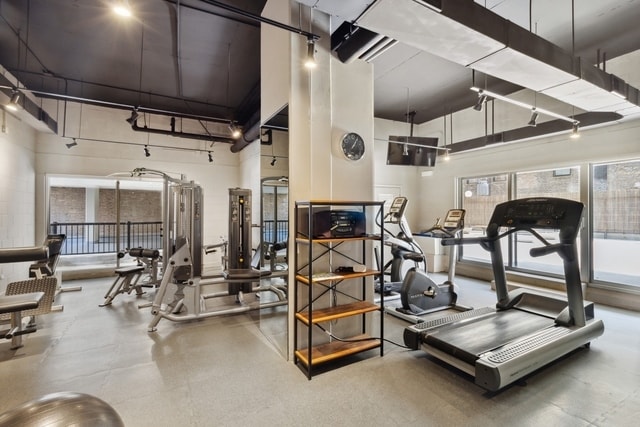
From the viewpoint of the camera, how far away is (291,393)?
2.45 metres

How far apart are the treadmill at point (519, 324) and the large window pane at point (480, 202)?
3.05 metres

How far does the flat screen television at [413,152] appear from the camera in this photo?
21.7ft

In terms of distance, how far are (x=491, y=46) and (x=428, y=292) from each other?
3256 millimetres

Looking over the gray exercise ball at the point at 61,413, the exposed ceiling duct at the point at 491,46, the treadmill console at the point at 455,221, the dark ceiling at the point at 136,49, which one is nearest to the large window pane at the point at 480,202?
the treadmill console at the point at 455,221

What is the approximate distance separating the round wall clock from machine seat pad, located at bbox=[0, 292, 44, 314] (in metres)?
3.83

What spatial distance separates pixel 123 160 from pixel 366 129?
6.55 metres

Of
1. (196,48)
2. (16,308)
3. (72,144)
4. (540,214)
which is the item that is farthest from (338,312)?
(72,144)

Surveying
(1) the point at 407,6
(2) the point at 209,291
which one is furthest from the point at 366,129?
(2) the point at 209,291

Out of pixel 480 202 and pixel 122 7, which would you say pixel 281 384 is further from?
pixel 480 202

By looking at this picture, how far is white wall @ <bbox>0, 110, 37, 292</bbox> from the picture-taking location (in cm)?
489

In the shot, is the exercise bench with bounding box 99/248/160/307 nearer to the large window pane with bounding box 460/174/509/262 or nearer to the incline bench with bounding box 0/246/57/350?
the incline bench with bounding box 0/246/57/350

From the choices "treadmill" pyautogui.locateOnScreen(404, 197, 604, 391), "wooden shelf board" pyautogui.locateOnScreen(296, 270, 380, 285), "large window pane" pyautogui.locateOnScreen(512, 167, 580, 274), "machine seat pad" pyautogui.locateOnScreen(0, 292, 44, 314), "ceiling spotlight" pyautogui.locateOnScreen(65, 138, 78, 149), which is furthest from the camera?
"ceiling spotlight" pyautogui.locateOnScreen(65, 138, 78, 149)

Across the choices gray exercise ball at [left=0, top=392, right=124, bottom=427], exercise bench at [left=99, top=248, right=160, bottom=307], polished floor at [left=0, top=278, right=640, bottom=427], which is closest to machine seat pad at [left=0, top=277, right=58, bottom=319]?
polished floor at [left=0, top=278, right=640, bottom=427]

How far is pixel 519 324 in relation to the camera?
3.31m
